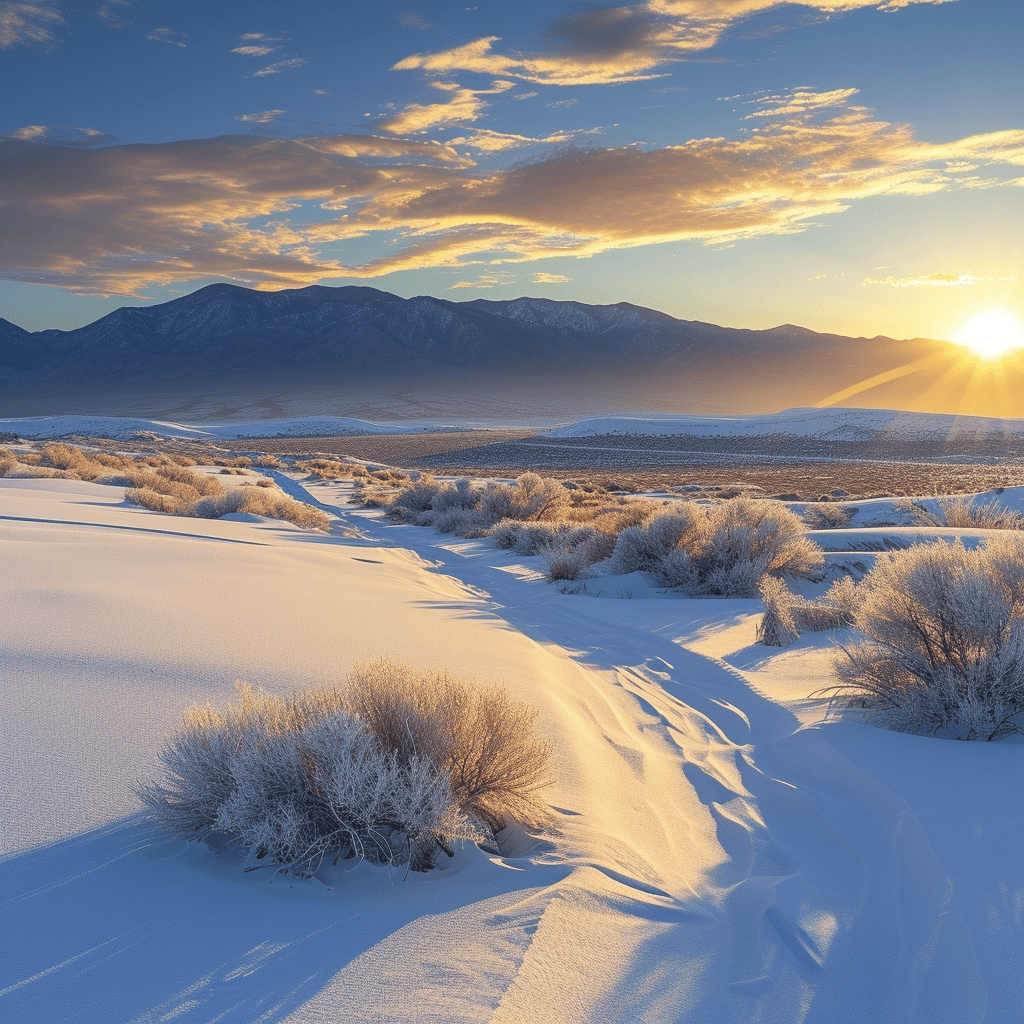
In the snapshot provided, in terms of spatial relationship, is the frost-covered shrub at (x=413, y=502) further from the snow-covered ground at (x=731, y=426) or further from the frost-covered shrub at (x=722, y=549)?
the snow-covered ground at (x=731, y=426)

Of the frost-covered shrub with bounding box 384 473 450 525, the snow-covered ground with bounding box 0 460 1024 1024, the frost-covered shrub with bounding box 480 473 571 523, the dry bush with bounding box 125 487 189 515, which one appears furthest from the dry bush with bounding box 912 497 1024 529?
the dry bush with bounding box 125 487 189 515

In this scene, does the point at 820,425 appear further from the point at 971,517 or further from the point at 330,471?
the point at 971,517

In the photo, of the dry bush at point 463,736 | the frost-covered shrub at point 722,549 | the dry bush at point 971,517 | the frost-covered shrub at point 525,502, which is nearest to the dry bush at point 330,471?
the frost-covered shrub at point 525,502

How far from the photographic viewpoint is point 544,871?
→ 3078 millimetres

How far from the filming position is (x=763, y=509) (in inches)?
416

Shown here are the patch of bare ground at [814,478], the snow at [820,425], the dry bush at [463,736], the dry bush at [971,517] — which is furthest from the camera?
the snow at [820,425]

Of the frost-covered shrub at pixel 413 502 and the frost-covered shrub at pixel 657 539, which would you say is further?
the frost-covered shrub at pixel 413 502

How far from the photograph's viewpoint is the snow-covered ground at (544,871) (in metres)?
2.30

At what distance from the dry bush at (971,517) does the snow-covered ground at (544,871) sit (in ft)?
26.5

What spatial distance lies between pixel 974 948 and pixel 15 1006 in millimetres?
3013

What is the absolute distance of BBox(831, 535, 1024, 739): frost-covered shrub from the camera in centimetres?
470

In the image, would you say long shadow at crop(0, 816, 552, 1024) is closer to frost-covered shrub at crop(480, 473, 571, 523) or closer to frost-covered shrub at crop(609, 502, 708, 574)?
frost-covered shrub at crop(609, 502, 708, 574)

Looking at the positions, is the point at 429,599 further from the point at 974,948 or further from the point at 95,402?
the point at 95,402

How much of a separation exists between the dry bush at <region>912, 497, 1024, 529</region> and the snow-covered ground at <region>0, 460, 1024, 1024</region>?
8.09 metres
